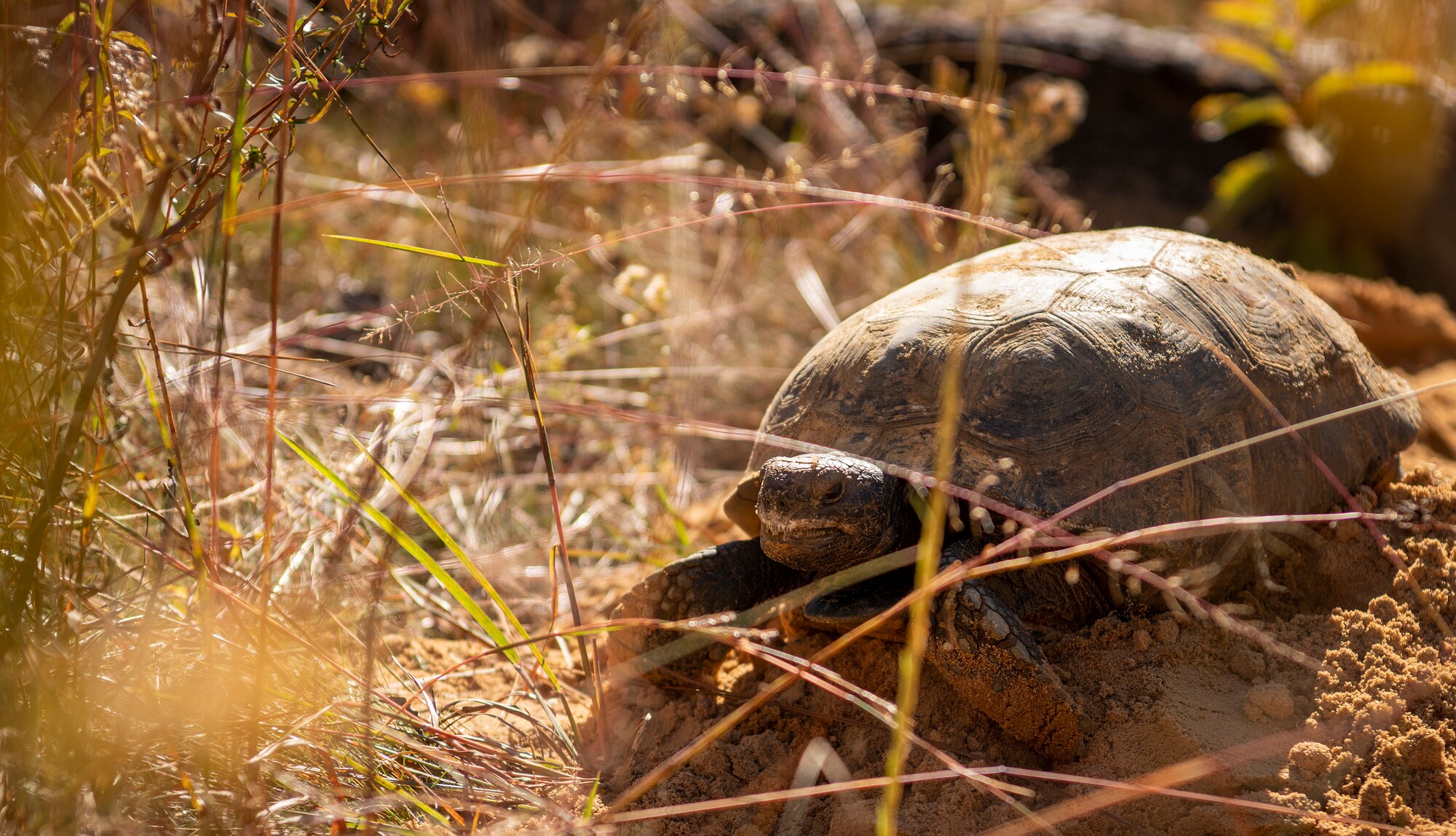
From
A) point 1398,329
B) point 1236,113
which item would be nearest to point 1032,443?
point 1398,329

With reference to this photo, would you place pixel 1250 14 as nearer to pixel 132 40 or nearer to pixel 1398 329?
pixel 1398 329

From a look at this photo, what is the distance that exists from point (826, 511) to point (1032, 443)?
0.54 metres

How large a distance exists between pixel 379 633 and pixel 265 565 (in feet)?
2.04

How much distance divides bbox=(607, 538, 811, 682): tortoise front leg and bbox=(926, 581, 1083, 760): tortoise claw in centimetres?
63

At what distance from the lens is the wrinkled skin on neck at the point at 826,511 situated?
2.35m

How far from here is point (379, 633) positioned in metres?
2.64

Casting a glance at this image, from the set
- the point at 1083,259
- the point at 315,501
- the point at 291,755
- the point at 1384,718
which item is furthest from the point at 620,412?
the point at 1384,718

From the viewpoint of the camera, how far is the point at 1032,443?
2.40 m

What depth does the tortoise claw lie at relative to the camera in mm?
2135

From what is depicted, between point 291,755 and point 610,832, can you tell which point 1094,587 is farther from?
point 291,755

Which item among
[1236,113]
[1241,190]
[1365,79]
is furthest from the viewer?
[1241,190]

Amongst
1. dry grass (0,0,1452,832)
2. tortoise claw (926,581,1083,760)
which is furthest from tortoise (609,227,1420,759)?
dry grass (0,0,1452,832)

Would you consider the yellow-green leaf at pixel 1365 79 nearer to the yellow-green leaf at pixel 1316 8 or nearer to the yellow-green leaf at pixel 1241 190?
the yellow-green leaf at pixel 1316 8

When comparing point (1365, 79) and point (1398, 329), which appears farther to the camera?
point (1365, 79)
